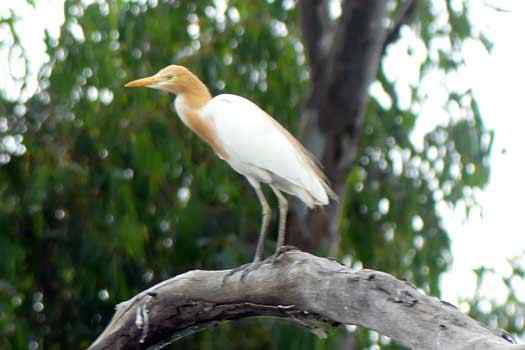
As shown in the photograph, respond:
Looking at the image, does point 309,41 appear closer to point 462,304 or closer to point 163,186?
point 163,186

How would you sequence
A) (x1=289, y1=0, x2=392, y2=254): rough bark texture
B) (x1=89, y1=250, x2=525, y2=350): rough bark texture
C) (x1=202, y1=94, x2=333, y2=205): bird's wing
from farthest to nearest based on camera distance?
1. (x1=289, y1=0, x2=392, y2=254): rough bark texture
2. (x1=202, y1=94, x2=333, y2=205): bird's wing
3. (x1=89, y1=250, x2=525, y2=350): rough bark texture

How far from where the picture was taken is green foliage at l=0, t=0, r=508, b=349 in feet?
15.0

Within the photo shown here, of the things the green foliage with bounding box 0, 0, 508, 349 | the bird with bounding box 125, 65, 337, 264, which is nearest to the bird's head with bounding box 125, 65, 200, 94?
the bird with bounding box 125, 65, 337, 264

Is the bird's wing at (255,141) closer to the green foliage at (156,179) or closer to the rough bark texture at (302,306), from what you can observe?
the rough bark texture at (302,306)

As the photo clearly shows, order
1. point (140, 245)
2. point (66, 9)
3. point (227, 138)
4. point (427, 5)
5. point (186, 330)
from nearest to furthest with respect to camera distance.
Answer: point (186, 330), point (227, 138), point (140, 245), point (66, 9), point (427, 5)

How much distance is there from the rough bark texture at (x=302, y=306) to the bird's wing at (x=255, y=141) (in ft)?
1.68

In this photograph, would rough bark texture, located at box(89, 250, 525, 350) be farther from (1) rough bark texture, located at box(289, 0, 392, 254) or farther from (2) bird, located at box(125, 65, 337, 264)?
(1) rough bark texture, located at box(289, 0, 392, 254)

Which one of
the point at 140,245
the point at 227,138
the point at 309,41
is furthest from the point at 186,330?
the point at 309,41

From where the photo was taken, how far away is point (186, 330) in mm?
2977

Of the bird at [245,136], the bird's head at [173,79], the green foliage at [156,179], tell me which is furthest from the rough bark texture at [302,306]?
the green foliage at [156,179]

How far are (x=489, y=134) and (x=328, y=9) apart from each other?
62 centimetres

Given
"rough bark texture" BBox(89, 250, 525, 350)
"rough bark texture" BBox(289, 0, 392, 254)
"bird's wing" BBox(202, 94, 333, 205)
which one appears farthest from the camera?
"rough bark texture" BBox(289, 0, 392, 254)

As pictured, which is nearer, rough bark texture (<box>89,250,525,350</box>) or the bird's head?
rough bark texture (<box>89,250,525,350</box>)

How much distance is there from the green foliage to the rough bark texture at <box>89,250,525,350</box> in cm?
146
